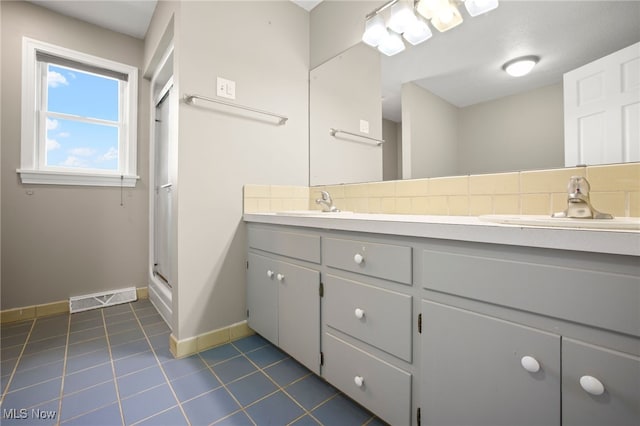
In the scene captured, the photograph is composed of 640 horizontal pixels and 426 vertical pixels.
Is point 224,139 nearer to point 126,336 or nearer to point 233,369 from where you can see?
point 233,369

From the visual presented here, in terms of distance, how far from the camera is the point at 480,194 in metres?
1.22

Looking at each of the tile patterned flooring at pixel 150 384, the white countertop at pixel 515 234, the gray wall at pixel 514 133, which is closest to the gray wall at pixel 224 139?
the tile patterned flooring at pixel 150 384

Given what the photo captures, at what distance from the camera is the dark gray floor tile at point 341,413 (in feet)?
3.57

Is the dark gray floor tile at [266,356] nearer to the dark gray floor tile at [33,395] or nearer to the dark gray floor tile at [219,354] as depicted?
the dark gray floor tile at [219,354]

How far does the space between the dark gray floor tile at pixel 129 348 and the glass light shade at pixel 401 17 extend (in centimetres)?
238

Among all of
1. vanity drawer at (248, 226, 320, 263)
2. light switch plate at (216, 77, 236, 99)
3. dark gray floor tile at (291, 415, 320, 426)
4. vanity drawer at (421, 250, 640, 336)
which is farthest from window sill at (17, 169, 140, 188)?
vanity drawer at (421, 250, 640, 336)

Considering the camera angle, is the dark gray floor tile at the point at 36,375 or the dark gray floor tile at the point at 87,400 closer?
the dark gray floor tile at the point at 87,400

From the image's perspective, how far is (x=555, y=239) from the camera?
24.2 inches

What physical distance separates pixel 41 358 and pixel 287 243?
1532 mm

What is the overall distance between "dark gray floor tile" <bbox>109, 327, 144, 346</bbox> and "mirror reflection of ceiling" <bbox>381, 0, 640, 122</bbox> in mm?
2186

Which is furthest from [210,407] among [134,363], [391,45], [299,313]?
[391,45]

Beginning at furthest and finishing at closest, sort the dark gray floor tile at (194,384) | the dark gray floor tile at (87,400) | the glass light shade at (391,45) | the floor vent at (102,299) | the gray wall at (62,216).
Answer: the floor vent at (102,299)
the gray wall at (62,216)
the glass light shade at (391,45)
the dark gray floor tile at (194,384)
the dark gray floor tile at (87,400)

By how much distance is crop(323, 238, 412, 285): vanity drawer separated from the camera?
91 centimetres

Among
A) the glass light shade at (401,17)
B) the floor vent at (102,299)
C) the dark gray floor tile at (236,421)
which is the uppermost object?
the glass light shade at (401,17)
